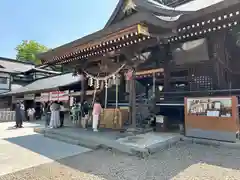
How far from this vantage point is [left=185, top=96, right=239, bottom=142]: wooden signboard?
17.2 feet

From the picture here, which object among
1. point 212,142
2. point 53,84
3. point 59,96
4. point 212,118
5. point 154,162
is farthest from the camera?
point 53,84

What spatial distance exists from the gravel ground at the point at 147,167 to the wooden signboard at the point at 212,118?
57 cm

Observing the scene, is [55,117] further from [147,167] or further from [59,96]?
[147,167]

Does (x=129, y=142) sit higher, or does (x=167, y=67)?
(x=167, y=67)

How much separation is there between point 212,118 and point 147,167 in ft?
8.92

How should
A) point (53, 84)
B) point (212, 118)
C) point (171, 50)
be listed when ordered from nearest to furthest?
point (212, 118) → point (171, 50) → point (53, 84)

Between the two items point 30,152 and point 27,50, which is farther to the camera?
point 27,50

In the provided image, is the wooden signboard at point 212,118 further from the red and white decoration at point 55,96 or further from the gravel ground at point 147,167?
the red and white decoration at point 55,96

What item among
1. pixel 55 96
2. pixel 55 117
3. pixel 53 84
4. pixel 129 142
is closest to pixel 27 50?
pixel 53 84

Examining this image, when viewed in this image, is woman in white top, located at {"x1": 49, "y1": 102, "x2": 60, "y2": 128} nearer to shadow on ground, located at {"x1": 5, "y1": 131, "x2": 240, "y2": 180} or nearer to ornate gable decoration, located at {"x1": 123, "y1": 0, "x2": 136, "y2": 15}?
shadow on ground, located at {"x1": 5, "y1": 131, "x2": 240, "y2": 180}

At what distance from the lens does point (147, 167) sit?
3.91m

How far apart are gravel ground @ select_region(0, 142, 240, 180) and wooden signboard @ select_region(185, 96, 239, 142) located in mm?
565

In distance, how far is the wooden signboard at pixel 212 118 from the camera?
524 centimetres

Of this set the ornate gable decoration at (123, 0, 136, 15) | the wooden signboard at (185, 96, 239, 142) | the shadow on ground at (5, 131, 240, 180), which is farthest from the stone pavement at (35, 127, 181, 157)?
the ornate gable decoration at (123, 0, 136, 15)
